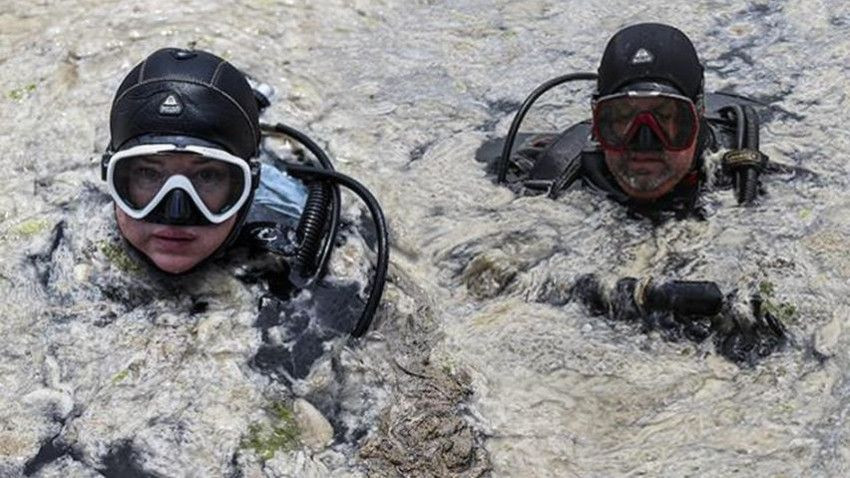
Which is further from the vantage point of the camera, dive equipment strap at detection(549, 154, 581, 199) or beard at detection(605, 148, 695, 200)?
dive equipment strap at detection(549, 154, 581, 199)

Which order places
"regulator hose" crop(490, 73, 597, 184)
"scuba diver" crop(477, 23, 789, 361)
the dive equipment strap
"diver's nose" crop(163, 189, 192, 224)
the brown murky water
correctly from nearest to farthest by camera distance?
the brown murky water
"diver's nose" crop(163, 189, 192, 224)
"scuba diver" crop(477, 23, 789, 361)
the dive equipment strap
"regulator hose" crop(490, 73, 597, 184)

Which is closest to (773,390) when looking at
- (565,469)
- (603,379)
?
(603,379)

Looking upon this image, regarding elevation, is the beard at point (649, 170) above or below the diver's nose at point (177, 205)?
below

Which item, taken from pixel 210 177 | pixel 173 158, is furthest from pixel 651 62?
pixel 173 158

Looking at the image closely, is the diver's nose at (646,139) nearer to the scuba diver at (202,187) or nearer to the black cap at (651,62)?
the black cap at (651,62)

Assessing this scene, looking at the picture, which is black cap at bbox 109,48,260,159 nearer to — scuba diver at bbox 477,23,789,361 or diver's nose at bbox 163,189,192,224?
diver's nose at bbox 163,189,192,224

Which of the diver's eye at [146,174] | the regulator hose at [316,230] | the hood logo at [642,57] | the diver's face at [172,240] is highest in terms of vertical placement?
the hood logo at [642,57]

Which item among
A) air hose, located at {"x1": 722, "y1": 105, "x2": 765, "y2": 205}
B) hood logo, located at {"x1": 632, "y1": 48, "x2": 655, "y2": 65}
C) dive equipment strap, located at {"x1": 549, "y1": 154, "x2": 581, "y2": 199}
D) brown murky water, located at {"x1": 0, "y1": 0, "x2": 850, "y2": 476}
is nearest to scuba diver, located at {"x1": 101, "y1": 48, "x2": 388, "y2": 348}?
Result: brown murky water, located at {"x1": 0, "y1": 0, "x2": 850, "y2": 476}

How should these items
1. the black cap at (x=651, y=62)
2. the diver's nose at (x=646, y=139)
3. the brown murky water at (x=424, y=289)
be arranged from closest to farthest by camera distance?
the brown murky water at (x=424, y=289), the diver's nose at (x=646, y=139), the black cap at (x=651, y=62)

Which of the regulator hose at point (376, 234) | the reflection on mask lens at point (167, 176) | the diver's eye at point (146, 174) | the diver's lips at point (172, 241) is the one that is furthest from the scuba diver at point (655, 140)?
the diver's eye at point (146, 174)

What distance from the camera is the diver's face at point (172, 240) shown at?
4320mm

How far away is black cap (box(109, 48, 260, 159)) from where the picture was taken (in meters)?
4.25

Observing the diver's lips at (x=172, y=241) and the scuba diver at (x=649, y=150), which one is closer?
the diver's lips at (x=172, y=241)

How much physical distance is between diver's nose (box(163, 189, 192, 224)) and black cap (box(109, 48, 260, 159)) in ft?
0.62
